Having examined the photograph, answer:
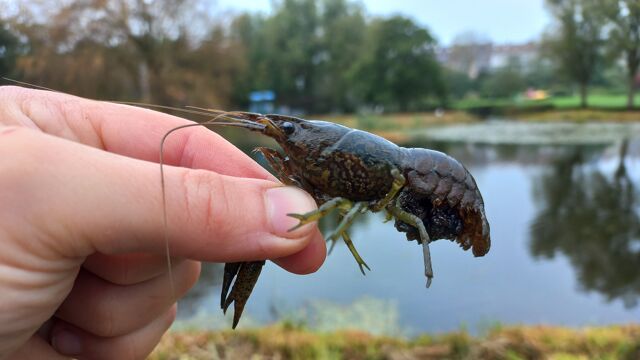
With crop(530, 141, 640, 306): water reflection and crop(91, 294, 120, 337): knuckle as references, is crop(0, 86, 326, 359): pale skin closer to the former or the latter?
crop(91, 294, 120, 337): knuckle

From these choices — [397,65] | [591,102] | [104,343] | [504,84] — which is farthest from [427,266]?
[504,84]

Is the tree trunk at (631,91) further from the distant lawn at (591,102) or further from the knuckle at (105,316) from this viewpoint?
the knuckle at (105,316)

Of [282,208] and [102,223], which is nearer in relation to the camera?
[102,223]

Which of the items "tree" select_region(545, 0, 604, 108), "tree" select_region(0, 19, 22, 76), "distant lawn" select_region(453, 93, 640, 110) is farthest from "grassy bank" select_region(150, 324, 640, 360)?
"distant lawn" select_region(453, 93, 640, 110)

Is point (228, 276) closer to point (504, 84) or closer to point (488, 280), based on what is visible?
point (488, 280)

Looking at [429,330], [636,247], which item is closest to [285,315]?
[429,330]

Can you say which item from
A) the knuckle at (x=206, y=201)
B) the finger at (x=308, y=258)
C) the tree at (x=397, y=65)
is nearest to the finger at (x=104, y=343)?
the finger at (x=308, y=258)
